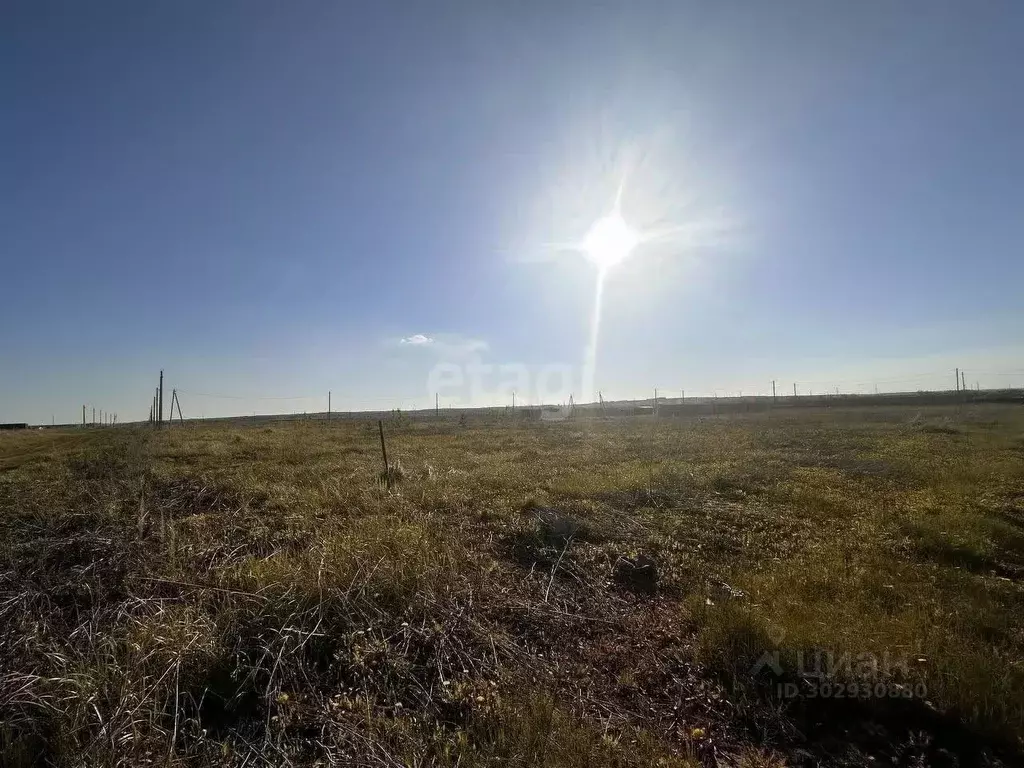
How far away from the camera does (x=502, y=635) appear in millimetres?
4422

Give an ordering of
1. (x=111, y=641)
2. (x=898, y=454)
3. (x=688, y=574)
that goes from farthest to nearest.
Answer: (x=898, y=454) → (x=688, y=574) → (x=111, y=641)

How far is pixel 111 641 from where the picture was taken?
146 inches

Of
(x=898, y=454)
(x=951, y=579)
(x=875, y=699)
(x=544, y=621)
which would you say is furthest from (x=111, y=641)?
(x=898, y=454)

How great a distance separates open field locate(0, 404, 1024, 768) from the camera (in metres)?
3.11

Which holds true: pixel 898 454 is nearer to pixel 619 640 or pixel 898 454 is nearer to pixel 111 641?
pixel 619 640

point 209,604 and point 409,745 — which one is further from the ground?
point 209,604

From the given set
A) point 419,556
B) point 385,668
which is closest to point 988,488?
point 419,556

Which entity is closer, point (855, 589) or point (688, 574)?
point (855, 589)

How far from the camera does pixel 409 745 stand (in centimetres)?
306

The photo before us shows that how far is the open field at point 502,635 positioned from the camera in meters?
3.11

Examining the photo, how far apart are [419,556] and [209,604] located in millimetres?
1999

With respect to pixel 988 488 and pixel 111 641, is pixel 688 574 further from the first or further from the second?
pixel 988 488

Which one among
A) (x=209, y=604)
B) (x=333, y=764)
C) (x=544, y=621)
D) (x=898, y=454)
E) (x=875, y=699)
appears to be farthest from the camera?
(x=898, y=454)

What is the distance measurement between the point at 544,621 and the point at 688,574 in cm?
232
